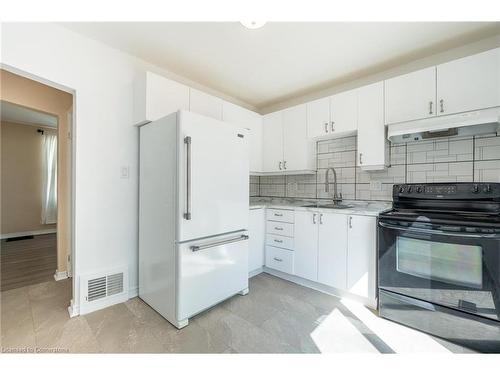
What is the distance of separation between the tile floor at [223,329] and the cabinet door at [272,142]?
5.56 ft

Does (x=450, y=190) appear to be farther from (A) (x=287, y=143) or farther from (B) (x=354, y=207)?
(A) (x=287, y=143)

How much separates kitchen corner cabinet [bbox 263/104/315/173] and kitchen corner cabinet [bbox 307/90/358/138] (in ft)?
0.36

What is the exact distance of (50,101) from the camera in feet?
8.38

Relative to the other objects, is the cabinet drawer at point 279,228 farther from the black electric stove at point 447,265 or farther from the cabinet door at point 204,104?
the cabinet door at point 204,104

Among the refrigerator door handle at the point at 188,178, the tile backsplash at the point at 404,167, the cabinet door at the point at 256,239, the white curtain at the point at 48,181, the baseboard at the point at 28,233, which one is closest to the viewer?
the refrigerator door handle at the point at 188,178

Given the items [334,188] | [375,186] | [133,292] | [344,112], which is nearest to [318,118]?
[344,112]

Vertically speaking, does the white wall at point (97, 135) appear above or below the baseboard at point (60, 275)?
above

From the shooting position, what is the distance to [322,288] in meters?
2.29

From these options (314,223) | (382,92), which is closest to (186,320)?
(314,223)

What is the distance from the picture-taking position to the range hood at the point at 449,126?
171 centimetres

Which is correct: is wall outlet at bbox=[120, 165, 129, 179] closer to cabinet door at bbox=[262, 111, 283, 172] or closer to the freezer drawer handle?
the freezer drawer handle

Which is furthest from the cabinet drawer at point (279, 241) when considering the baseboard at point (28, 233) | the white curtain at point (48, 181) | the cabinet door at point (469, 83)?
the baseboard at point (28, 233)

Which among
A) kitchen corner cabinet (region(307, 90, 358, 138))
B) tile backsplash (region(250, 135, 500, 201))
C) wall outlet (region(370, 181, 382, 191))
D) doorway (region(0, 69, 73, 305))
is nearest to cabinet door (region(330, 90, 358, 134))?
kitchen corner cabinet (region(307, 90, 358, 138))

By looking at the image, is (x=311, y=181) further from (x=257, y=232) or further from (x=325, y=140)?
(x=257, y=232)
